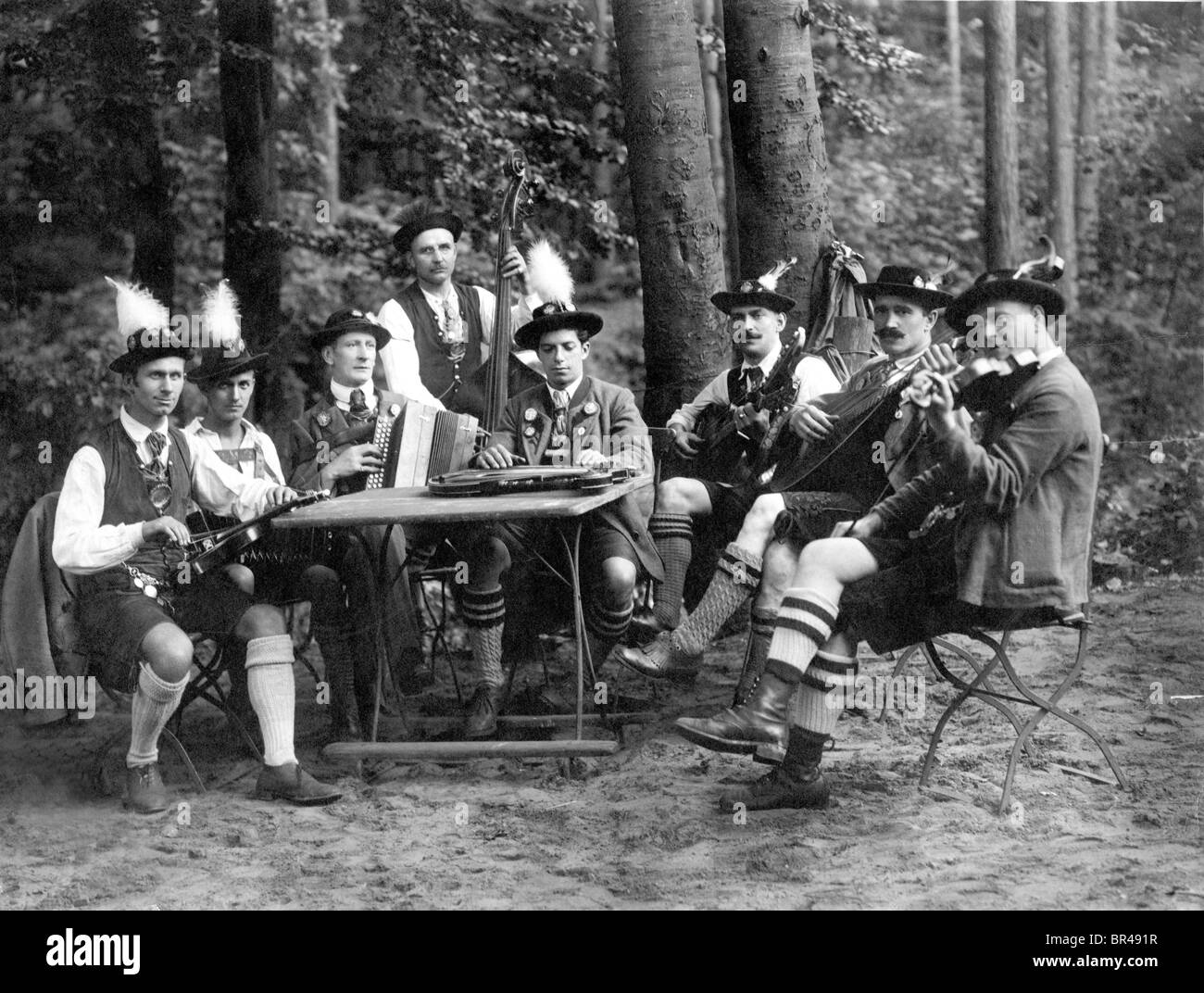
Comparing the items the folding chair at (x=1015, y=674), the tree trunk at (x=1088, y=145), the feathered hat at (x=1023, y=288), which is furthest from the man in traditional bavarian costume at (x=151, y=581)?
the tree trunk at (x=1088, y=145)

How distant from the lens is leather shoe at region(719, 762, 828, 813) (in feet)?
16.2

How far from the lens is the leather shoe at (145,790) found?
5281 mm

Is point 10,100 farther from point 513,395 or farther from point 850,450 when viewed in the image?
point 850,450

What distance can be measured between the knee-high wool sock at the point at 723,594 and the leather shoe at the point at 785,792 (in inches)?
36.5

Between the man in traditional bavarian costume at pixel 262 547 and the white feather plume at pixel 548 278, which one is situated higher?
the white feather plume at pixel 548 278

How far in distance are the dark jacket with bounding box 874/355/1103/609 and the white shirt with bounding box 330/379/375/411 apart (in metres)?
2.87

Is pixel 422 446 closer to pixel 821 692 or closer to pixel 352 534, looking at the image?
pixel 352 534

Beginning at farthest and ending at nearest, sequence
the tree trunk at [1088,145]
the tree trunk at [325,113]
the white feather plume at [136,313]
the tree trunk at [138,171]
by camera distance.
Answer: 1. the tree trunk at [1088,145]
2. the tree trunk at [325,113]
3. the tree trunk at [138,171]
4. the white feather plume at [136,313]

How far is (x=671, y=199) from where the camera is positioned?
723 cm

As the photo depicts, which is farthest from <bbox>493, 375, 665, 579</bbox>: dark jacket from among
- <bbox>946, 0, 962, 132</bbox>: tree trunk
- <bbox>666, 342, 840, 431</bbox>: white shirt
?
<bbox>946, 0, 962, 132</bbox>: tree trunk

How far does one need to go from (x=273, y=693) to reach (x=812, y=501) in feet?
7.35

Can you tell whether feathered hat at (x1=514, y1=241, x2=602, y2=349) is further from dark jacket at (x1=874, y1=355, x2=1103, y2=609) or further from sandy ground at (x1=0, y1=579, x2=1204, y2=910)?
dark jacket at (x1=874, y1=355, x2=1103, y2=609)

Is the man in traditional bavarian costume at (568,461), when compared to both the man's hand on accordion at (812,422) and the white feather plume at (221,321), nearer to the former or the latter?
the man's hand on accordion at (812,422)

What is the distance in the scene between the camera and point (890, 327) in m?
5.89
